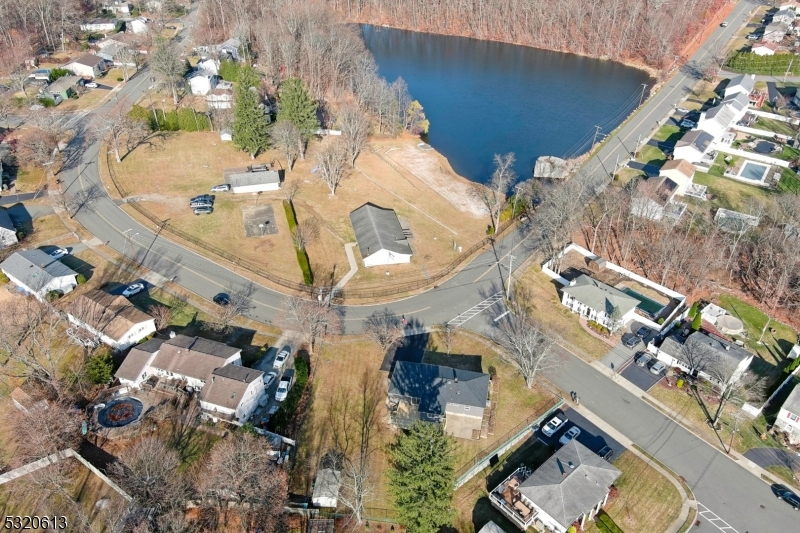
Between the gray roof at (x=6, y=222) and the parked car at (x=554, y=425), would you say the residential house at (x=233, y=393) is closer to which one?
the parked car at (x=554, y=425)

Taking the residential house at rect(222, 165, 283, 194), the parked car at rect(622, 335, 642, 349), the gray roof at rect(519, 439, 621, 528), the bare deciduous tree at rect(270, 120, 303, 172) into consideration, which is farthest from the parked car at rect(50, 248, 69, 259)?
the parked car at rect(622, 335, 642, 349)

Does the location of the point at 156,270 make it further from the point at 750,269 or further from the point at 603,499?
the point at 750,269

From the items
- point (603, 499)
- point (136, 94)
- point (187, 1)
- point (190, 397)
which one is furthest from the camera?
point (187, 1)

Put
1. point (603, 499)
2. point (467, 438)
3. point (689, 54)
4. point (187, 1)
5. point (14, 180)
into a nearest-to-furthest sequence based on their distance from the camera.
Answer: point (603, 499)
point (467, 438)
point (14, 180)
point (689, 54)
point (187, 1)

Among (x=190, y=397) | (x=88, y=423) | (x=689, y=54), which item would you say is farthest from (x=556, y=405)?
(x=689, y=54)

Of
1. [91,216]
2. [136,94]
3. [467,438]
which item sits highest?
[136,94]

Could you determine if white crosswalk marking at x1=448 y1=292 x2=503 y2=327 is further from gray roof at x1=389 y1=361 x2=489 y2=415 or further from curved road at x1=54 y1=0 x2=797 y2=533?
gray roof at x1=389 y1=361 x2=489 y2=415

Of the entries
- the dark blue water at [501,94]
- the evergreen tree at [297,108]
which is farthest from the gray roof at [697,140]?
the evergreen tree at [297,108]
